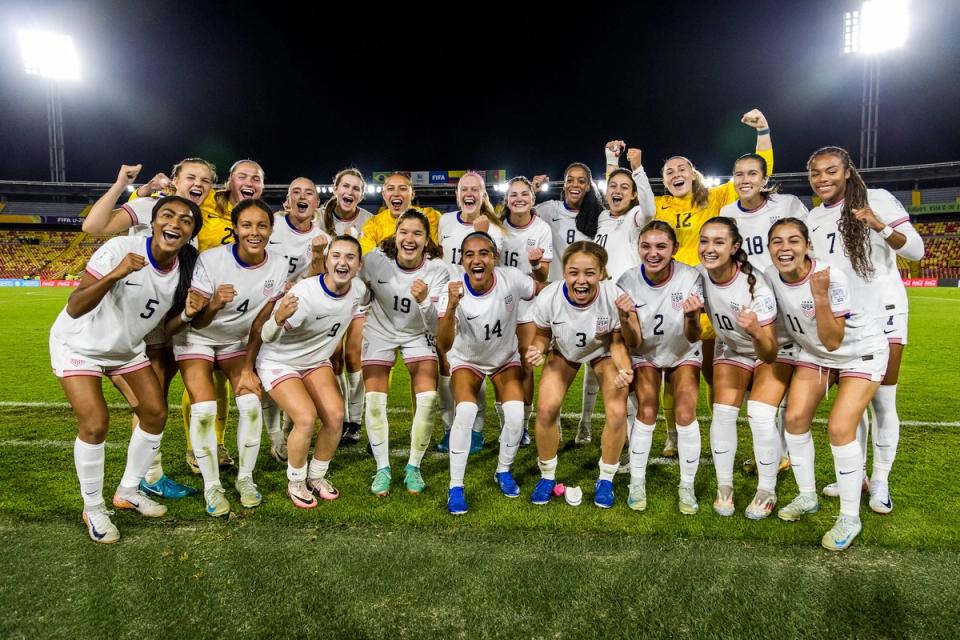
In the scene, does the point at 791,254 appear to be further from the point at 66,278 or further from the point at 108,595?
the point at 66,278

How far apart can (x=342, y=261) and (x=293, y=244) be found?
Answer: 3.82ft

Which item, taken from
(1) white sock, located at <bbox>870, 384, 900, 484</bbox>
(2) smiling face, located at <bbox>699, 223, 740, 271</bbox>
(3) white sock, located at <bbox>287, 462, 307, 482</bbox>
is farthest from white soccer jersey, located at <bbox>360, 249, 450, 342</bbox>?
(1) white sock, located at <bbox>870, 384, 900, 484</bbox>

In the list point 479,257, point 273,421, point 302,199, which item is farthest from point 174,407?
point 479,257

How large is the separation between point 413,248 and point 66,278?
135ft

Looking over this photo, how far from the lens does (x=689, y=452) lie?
361cm

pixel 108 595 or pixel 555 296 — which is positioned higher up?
pixel 555 296

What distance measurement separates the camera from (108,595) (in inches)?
101

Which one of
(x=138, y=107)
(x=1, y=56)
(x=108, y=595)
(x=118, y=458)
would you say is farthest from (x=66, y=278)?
(x=108, y=595)

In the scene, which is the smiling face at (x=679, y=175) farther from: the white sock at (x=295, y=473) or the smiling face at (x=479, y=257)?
the white sock at (x=295, y=473)

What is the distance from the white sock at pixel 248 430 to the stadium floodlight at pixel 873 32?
113ft

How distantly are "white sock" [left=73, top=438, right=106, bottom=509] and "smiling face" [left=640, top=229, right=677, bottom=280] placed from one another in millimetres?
3465

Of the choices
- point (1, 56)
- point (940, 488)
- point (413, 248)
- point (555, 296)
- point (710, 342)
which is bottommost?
point (940, 488)

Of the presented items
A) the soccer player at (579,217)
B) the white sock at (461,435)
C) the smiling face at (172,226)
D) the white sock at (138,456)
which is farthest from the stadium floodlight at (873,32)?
the white sock at (138,456)

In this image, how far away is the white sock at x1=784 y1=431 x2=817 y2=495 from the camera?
10.9 ft
